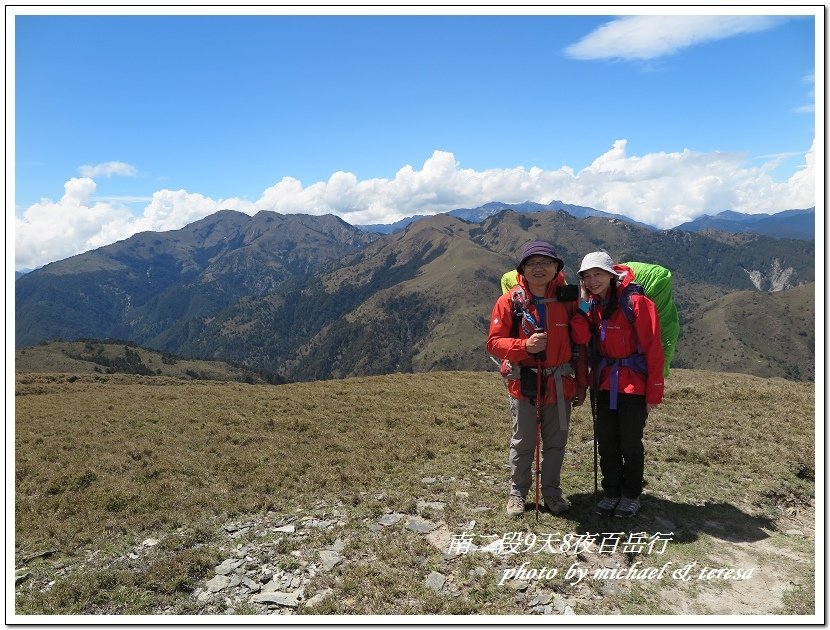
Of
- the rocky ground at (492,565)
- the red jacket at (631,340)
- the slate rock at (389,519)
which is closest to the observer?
the rocky ground at (492,565)

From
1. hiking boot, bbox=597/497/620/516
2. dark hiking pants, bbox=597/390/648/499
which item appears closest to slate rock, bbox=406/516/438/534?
hiking boot, bbox=597/497/620/516

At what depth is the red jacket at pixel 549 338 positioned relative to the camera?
26.2 ft

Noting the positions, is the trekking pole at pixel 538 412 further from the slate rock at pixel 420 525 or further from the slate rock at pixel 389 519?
the slate rock at pixel 389 519

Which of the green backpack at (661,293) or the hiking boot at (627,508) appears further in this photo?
the hiking boot at (627,508)

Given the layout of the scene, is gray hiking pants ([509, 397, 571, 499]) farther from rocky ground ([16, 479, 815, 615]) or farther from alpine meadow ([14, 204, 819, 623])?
rocky ground ([16, 479, 815, 615])

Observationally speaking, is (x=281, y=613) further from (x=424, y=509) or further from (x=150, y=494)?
(x=150, y=494)

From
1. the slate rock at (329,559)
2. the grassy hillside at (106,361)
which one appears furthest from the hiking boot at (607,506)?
the grassy hillside at (106,361)

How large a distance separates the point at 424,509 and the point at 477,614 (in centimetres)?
323

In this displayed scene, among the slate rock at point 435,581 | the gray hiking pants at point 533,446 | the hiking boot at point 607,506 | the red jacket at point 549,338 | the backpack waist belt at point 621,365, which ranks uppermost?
the red jacket at point 549,338

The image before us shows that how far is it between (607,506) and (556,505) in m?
0.97

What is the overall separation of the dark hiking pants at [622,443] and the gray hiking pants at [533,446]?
2.18ft

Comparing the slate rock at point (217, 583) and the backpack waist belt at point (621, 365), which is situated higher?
the backpack waist belt at point (621, 365)

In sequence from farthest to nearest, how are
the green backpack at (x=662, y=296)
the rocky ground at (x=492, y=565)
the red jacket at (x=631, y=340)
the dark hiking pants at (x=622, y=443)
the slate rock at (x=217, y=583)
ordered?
the green backpack at (x=662, y=296) → the dark hiking pants at (x=622, y=443) → the red jacket at (x=631, y=340) → the slate rock at (x=217, y=583) → the rocky ground at (x=492, y=565)
